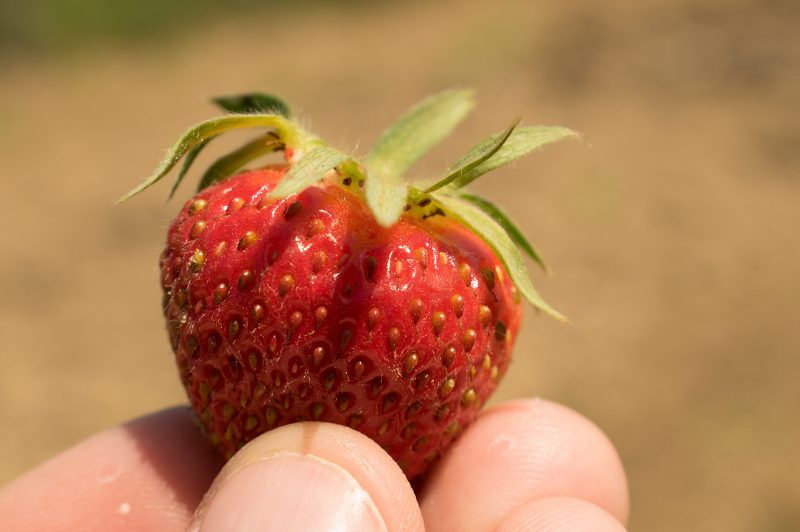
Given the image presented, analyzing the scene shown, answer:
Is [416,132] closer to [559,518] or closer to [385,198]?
[385,198]

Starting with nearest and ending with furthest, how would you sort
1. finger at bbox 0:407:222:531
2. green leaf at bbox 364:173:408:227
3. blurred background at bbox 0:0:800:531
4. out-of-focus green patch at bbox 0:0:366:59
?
green leaf at bbox 364:173:408:227, finger at bbox 0:407:222:531, blurred background at bbox 0:0:800:531, out-of-focus green patch at bbox 0:0:366:59

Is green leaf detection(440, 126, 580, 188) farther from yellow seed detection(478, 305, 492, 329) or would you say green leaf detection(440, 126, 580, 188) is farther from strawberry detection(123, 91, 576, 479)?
yellow seed detection(478, 305, 492, 329)

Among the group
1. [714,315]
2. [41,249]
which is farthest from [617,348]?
[41,249]

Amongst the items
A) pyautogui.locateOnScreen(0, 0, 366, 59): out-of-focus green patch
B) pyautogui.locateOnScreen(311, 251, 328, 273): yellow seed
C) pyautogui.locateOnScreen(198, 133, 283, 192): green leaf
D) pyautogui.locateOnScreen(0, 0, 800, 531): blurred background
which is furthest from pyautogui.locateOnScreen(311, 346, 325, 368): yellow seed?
pyautogui.locateOnScreen(0, 0, 366, 59): out-of-focus green patch

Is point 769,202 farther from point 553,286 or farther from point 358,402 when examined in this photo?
point 358,402

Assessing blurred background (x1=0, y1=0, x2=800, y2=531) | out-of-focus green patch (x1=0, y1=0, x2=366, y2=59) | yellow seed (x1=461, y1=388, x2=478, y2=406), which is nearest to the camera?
yellow seed (x1=461, y1=388, x2=478, y2=406)

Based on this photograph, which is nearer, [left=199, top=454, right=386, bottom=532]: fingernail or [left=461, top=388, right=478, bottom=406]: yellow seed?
[left=199, top=454, right=386, bottom=532]: fingernail

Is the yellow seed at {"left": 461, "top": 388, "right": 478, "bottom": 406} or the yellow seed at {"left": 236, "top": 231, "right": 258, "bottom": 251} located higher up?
the yellow seed at {"left": 236, "top": 231, "right": 258, "bottom": 251}

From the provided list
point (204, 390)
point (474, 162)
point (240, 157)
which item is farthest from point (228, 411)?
point (474, 162)

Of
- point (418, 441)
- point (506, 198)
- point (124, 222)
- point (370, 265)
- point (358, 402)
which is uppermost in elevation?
point (370, 265)
